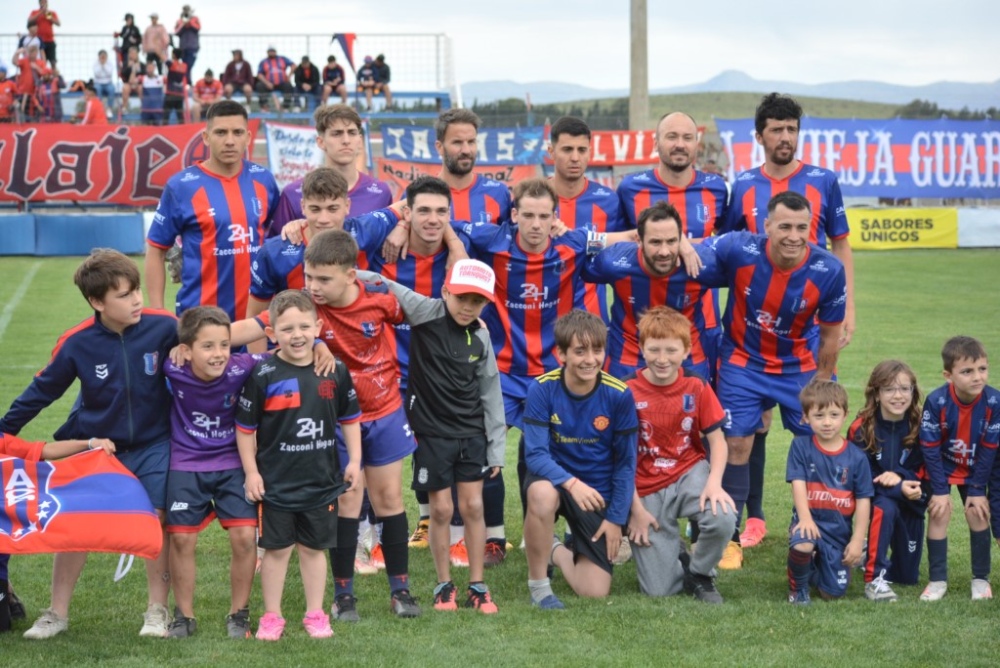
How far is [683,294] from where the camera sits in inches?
247

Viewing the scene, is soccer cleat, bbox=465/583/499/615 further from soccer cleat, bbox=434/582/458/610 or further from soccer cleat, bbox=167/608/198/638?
soccer cleat, bbox=167/608/198/638

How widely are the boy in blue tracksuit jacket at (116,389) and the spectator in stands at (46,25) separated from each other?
26.1 metres

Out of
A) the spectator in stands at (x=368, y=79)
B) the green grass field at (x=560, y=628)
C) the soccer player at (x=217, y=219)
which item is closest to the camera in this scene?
the green grass field at (x=560, y=628)

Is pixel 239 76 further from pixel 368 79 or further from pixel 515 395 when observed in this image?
pixel 515 395

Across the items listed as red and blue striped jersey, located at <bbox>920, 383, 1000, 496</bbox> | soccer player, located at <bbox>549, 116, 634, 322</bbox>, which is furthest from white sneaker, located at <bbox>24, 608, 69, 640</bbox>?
red and blue striped jersey, located at <bbox>920, 383, 1000, 496</bbox>

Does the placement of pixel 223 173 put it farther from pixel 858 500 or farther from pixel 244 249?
pixel 858 500

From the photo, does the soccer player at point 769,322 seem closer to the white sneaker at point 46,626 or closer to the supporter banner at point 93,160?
the white sneaker at point 46,626

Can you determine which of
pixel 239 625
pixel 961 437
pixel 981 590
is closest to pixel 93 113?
pixel 239 625

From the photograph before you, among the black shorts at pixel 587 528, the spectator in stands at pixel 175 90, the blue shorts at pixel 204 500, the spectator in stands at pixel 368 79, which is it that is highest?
the spectator in stands at pixel 368 79

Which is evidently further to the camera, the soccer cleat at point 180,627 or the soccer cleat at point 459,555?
the soccer cleat at point 459,555

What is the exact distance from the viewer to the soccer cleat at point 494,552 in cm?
625

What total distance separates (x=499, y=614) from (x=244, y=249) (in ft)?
8.22

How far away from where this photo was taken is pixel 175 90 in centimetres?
2823

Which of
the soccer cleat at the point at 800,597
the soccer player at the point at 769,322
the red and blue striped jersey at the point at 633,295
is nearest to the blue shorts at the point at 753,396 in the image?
the soccer player at the point at 769,322
